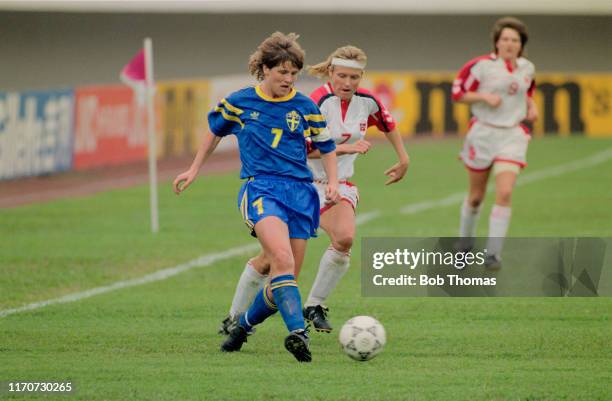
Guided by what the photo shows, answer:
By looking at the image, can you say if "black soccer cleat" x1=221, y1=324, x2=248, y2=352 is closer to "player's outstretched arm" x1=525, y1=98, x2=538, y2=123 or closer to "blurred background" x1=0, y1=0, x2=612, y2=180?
"player's outstretched arm" x1=525, y1=98, x2=538, y2=123

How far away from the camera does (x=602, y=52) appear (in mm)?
50156

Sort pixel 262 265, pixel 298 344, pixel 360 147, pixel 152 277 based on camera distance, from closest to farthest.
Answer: pixel 298 344 → pixel 262 265 → pixel 360 147 → pixel 152 277

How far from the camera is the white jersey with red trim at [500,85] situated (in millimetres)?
12742

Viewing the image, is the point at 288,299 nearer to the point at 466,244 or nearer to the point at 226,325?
the point at 226,325

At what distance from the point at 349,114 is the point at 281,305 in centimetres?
204

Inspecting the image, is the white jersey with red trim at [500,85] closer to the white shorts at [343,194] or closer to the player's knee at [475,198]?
the player's knee at [475,198]

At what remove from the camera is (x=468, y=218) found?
42.9 ft

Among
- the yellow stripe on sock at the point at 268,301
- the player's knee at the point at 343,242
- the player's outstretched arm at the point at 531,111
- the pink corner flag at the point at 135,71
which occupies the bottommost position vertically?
the yellow stripe on sock at the point at 268,301

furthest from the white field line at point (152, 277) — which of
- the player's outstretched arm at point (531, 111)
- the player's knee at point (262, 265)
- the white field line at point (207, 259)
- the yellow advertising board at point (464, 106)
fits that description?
the yellow advertising board at point (464, 106)

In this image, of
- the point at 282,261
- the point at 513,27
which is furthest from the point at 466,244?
the point at 282,261

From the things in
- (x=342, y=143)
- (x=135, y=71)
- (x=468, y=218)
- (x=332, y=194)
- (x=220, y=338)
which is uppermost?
(x=135, y=71)

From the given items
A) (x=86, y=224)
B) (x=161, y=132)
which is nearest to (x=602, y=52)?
(x=161, y=132)

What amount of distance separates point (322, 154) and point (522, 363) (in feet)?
5.99

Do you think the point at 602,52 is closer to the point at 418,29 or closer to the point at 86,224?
the point at 418,29
